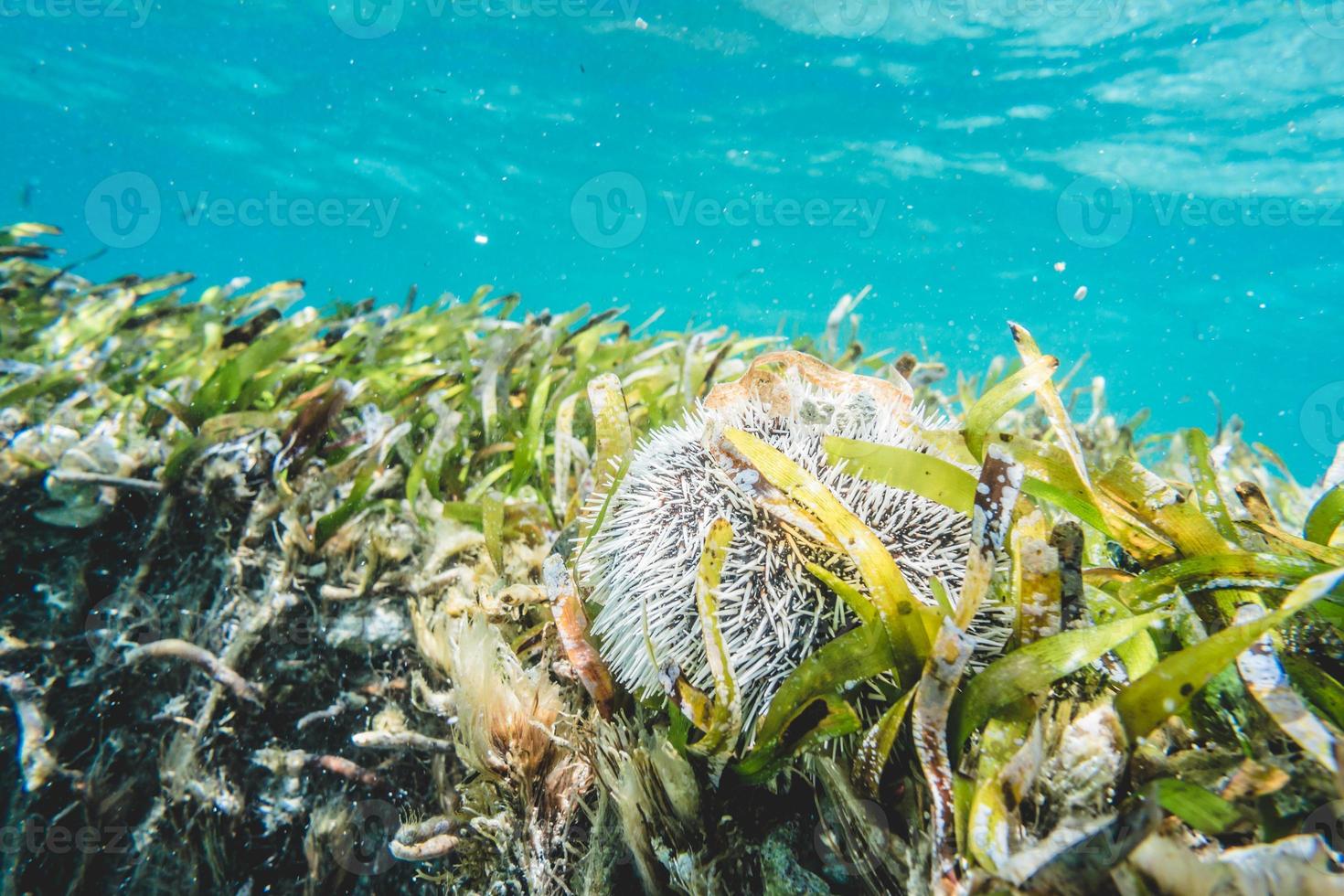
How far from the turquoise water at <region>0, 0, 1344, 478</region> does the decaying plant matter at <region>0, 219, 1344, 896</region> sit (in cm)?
710

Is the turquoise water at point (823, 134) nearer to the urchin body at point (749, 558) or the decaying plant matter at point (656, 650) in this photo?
the decaying plant matter at point (656, 650)

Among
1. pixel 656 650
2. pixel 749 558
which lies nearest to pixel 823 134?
pixel 749 558

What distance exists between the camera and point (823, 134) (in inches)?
1156

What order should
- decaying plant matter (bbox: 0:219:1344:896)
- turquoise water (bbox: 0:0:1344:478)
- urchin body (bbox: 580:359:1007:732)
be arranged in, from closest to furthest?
decaying plant matter (bbox: 0:219:1344:896) < urchin body (bbox: 580:359:1007:732) < turquoise water (bbox: 0:0:1344:478)

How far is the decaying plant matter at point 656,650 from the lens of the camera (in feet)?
3.22

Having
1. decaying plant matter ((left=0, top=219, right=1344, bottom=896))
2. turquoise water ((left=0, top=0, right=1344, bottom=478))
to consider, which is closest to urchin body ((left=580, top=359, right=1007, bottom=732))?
decaying plant matter ((left=0, top=219, right=1344, bottom=896))

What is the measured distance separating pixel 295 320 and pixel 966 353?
3307 inches

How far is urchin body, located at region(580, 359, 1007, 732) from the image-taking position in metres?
1.18

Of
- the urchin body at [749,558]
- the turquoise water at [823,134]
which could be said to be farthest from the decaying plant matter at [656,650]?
the turquoise water at [823,134]

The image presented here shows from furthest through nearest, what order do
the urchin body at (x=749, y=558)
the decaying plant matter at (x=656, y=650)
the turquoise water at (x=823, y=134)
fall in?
1. the turquoise water at (x=823, y=134)
2. the urchin body at (x=749, y=558)
3. the decaying plant matter at (x=656, y=650)

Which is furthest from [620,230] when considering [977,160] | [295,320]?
[295,320]

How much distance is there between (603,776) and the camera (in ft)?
4.30

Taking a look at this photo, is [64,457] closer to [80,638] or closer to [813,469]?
[80,638]

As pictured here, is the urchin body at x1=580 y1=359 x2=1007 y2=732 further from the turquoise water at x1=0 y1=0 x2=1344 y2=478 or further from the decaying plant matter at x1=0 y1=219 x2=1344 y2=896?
the turquoise water at x1=0 y1=0 x2=1344 y2=478
